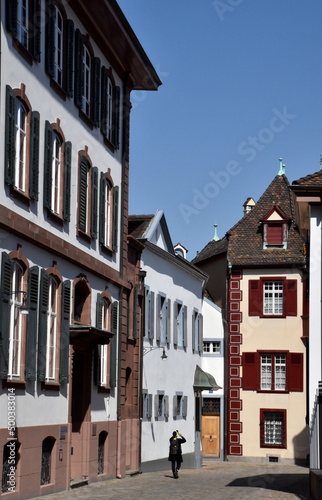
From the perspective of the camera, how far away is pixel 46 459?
79.2 feet

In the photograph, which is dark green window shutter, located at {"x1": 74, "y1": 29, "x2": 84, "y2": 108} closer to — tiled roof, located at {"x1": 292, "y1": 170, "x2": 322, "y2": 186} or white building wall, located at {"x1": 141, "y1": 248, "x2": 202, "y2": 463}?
tiled roof, located at {"x1": 292, "y1": 170, "x2": 322, "y2": 186}

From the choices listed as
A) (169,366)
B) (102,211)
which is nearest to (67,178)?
(102,211)

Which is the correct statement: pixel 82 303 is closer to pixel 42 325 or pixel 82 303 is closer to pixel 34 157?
pixel 42 325

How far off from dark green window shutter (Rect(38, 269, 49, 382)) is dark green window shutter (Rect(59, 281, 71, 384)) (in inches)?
50.5

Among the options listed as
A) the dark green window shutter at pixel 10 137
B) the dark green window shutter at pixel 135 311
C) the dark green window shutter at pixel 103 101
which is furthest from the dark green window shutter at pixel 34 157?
the dark green window shutter at pixel 135 311

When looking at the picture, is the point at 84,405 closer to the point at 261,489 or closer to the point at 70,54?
the point at 261,489

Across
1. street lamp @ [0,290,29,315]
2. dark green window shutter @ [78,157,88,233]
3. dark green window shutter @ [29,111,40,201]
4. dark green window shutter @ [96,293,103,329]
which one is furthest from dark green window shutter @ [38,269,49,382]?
dark green window shutter @ [96,293,103,329]

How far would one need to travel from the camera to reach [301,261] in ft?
164

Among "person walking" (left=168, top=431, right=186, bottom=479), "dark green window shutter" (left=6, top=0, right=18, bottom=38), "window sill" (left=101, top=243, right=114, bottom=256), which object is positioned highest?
"dark green window shutter" (left=6, top=0, right=18, bottom=38)

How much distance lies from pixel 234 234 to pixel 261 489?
2562cm

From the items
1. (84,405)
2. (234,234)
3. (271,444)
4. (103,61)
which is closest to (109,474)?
(84,405)

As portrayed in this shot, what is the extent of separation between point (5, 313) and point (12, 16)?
6.13 metres

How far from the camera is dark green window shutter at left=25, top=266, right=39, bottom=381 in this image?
22.2m

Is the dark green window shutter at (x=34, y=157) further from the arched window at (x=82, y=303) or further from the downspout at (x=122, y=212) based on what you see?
the downspout at (x=122, y=212)
